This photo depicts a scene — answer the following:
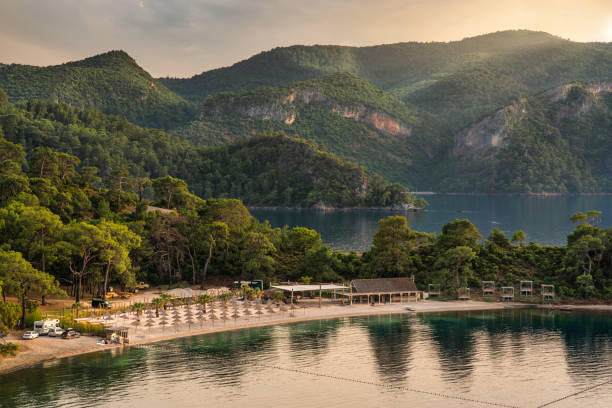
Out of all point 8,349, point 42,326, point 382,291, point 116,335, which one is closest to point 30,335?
point 42,326

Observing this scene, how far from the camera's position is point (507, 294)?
243 ft

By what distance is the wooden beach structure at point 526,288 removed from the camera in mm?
73812

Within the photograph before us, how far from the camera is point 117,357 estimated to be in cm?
4772

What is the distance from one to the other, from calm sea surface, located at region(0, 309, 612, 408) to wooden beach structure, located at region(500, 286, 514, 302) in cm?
1230

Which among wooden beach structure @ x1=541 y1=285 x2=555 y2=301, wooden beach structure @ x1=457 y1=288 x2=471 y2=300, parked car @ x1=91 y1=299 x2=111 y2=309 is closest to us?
parked car @ x1=91 y1=299 x2=111 y2=309

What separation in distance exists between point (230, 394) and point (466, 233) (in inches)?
2069

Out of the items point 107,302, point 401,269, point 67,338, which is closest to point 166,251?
point 107,302

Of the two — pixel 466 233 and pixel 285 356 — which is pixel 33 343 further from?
pixel 466 233

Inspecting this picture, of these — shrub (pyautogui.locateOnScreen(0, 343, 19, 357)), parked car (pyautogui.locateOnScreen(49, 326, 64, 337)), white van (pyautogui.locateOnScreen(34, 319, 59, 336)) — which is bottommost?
shrub (pyautogui.locateOnScreen(0, 343, 19, 357))

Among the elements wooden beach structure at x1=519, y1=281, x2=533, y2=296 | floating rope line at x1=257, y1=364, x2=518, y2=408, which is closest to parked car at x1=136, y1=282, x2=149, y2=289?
floating rope line at x1=257, y1=364, x2=518, y2=408

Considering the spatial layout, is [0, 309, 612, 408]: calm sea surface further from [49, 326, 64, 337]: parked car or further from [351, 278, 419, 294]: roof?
[351, 278, 419, 294]: roof

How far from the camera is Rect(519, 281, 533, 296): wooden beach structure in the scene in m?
73.8

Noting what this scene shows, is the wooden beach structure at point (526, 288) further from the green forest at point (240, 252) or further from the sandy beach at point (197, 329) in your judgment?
the sandy beach at point (197, 329)

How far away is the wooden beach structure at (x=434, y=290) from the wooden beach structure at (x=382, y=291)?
215cm
